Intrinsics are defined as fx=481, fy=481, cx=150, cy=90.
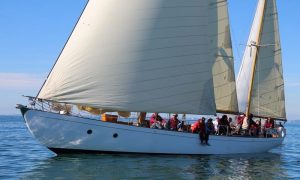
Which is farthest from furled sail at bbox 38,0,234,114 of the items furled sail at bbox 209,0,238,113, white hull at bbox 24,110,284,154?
furled sail at bbox 209,0,238,113

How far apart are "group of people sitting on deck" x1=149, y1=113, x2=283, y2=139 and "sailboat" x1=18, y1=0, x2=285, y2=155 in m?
0.51

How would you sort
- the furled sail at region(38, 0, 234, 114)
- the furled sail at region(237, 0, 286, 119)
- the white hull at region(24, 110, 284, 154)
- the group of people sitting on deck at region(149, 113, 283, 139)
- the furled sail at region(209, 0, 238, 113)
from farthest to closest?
the furled sail at region(237, 0, 286, 119) < the furled sail at region(209, 0, 238, 113) < the group of people sitting on deck at region(149, 113, 283, 139) < the white hull at region(24, 110, 284, 154) < the furled sail at region(38, 0, 234, 114)

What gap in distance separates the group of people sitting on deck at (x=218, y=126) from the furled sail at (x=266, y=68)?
108 cm

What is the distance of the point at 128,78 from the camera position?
73.5 ft

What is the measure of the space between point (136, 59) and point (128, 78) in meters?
0.98

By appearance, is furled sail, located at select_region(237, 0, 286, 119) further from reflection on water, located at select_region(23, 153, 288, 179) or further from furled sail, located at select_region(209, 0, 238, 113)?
reflection on water, located at select_region(23, 153, 288, 179)

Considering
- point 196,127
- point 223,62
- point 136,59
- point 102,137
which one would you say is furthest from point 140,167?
point 223,62

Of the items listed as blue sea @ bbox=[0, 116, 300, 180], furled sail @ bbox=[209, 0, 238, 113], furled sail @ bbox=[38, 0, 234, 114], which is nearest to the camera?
blue sea @ bbox=[0, 116, 300, 180]

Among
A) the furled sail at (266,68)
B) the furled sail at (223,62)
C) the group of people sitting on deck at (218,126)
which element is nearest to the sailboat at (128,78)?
the group of people sitting on deck at (218,126)

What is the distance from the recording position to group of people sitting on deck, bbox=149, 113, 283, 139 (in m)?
24.5

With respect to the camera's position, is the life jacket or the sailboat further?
the life jacket

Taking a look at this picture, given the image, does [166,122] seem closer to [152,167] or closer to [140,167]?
[152,167]

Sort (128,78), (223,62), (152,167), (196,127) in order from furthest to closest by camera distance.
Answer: (223,62), (196,127), (128,78), (152,167)

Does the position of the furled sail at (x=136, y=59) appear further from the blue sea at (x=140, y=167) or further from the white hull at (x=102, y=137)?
the blue sea at (x=140, y=167)
